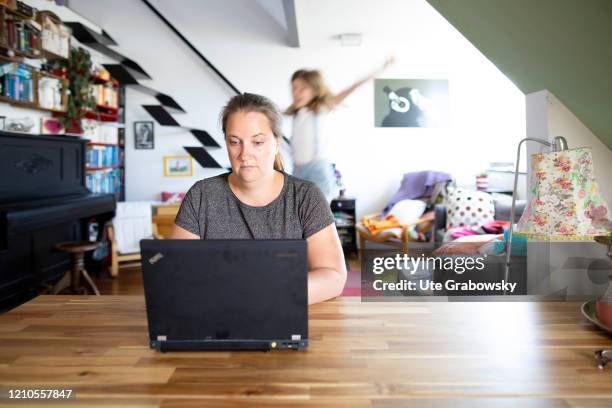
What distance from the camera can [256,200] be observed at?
1711mm

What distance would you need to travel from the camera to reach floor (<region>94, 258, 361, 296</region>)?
4383 millimetres

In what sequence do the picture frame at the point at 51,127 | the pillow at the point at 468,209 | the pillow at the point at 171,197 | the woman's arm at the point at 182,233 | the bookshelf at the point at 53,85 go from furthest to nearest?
the pillow at the point at 171,197 < the pillow at the point at 468,209 < the picture frame at the point at 51,127 < the bookshelf at the point at 53,85 < the woman's arm at the point at 182,233

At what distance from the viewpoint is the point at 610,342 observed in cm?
114

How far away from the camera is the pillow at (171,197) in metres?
6.18

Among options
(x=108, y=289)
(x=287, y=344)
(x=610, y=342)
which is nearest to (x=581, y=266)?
(x=610, y=342)

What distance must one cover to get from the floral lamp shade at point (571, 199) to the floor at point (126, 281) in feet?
10.8

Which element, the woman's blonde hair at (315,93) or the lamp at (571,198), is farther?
the woman's blonde hair at (315,93)

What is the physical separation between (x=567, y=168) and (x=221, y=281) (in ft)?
3.39

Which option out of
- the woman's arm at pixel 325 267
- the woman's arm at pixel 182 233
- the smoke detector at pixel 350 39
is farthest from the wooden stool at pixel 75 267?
the smoke detector at pixel 350 39

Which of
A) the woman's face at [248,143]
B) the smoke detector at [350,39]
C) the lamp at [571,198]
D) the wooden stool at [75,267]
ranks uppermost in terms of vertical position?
the smoke detector at [350,39]

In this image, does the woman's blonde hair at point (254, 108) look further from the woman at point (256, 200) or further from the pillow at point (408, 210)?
the pillow at point (408, 210)

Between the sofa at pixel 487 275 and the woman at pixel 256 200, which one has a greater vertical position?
the woman at pixel 256 200

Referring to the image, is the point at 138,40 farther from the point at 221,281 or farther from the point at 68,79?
the point at 221,281

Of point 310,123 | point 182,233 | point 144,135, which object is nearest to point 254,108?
point 182,233
